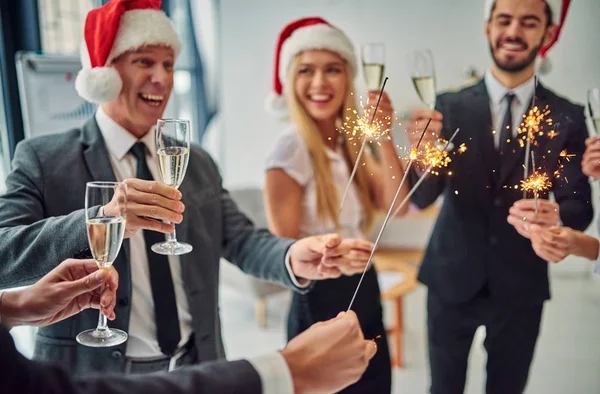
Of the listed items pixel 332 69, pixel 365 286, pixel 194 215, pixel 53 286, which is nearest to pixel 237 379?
pixel 53 286

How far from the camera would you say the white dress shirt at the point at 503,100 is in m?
1.00

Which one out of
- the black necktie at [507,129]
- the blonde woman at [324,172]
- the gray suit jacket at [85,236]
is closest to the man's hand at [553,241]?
the black necktie at [507,129]

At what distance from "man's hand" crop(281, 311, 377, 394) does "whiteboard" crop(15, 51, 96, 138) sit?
97 cm

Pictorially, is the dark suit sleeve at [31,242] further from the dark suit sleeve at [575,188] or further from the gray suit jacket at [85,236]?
the dark suit sleeve at [575,188]

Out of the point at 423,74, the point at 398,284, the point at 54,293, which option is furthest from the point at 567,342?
the point at 398,284

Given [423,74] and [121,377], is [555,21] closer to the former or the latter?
[423,74]

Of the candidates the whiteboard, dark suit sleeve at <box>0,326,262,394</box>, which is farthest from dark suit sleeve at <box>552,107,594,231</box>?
the whiteboard

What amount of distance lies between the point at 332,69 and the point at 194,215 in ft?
1.35

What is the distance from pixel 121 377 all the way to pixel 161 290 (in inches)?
15.6

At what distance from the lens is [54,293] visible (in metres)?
0.85

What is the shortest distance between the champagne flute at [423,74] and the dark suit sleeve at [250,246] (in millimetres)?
384

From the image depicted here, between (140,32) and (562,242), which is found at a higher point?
(140,32)

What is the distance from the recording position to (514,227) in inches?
40.6

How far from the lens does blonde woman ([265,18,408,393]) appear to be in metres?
1.19
